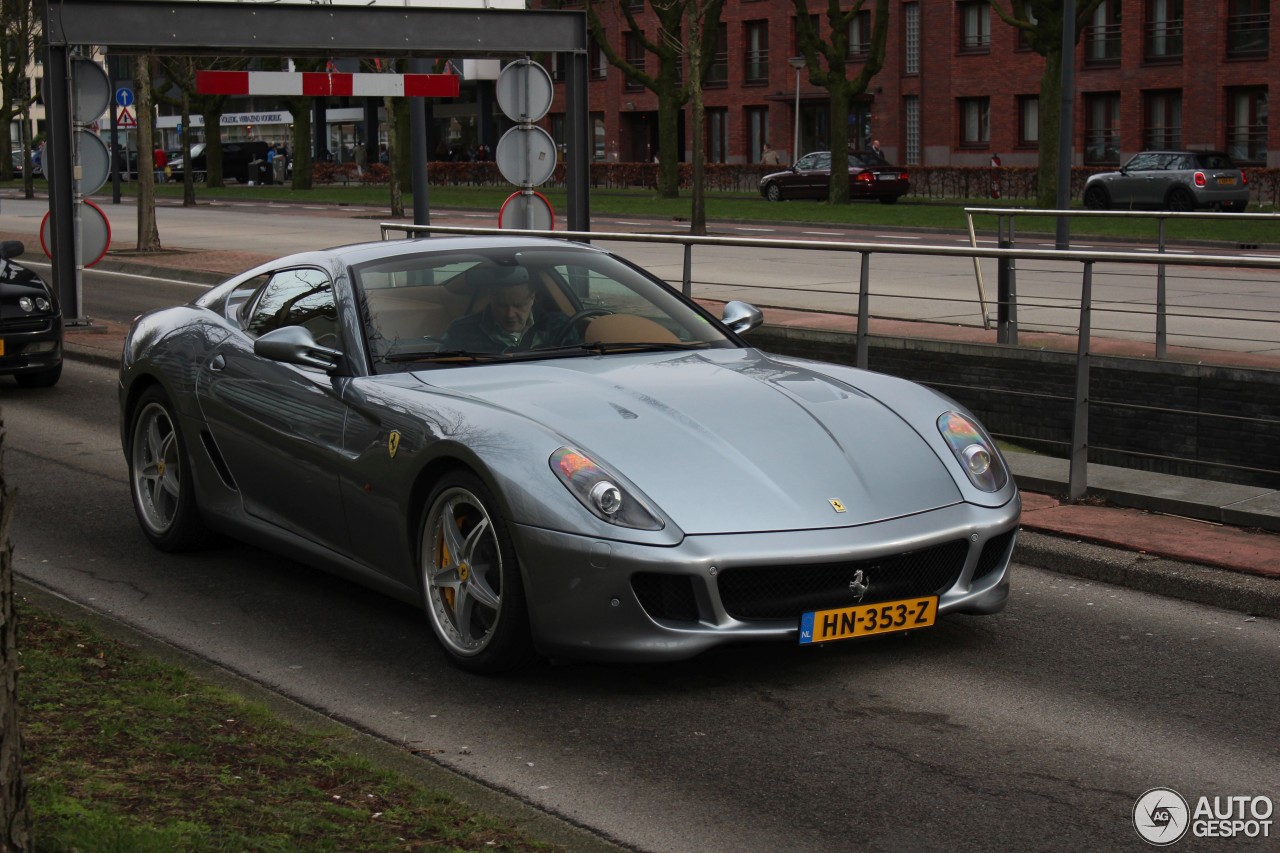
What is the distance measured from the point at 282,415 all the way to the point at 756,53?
217ft

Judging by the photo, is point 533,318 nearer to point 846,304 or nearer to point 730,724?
point 730,724

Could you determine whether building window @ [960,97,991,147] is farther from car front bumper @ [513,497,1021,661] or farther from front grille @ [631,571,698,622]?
front grille @ [631,571,698,622]

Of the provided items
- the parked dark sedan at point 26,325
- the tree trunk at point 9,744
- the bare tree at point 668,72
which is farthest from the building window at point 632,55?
the tree trunk at point 9,744

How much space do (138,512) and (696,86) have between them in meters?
31.9

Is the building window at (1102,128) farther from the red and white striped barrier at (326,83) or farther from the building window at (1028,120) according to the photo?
the red and white striped barrier at (326,83)

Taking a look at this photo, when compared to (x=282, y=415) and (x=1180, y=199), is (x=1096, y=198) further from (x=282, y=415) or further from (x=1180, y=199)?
(x=282, y=415)

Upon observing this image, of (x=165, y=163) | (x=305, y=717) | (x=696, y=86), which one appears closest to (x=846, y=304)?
(x=305, y=717)

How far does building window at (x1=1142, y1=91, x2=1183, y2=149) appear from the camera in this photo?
182 ft

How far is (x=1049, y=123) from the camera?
39844 millimetres

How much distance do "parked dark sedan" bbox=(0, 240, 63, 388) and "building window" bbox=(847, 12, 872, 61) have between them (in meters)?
56.0

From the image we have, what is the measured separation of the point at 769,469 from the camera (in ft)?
17.9

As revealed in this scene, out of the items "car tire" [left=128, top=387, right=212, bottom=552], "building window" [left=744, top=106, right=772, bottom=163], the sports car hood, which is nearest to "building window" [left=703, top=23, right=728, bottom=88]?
"building window" [left=744, top=106, right=772, bottom=163]

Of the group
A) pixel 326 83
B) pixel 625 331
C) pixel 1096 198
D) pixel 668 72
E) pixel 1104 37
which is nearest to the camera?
pixel 625 331

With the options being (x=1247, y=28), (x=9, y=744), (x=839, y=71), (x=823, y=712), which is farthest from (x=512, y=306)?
(x=1247, y=28)
